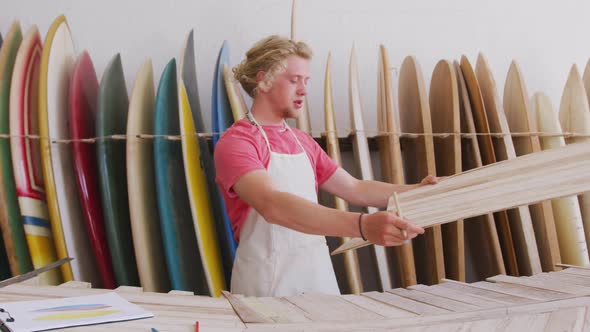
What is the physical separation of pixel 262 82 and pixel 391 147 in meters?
0.76

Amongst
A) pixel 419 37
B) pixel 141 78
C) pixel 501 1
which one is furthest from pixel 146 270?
pixel 501 1

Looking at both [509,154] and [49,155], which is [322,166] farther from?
[49,155]

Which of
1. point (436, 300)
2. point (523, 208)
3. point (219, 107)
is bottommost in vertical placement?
point (523, 208)

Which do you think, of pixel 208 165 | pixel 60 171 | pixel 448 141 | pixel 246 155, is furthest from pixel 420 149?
pixel 60 171

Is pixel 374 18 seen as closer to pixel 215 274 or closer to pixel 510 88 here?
pixel 510 88

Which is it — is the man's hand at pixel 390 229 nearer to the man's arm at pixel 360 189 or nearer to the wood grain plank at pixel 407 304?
the wood grain plank at pixel 407 304

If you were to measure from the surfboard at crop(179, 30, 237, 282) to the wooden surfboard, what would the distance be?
0.75 meters

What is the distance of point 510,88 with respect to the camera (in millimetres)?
2486

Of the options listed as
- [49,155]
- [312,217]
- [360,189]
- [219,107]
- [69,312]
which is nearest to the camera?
[69,312]

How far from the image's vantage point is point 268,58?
164 cm

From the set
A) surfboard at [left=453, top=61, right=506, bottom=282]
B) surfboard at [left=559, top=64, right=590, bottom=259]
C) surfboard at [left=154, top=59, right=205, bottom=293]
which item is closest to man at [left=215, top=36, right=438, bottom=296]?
surfboard at [left=154, top=59, right=205, bottom=293]

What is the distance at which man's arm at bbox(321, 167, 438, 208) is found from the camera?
178 cm

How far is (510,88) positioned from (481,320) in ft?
5.77

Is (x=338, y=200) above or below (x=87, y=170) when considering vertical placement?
below
